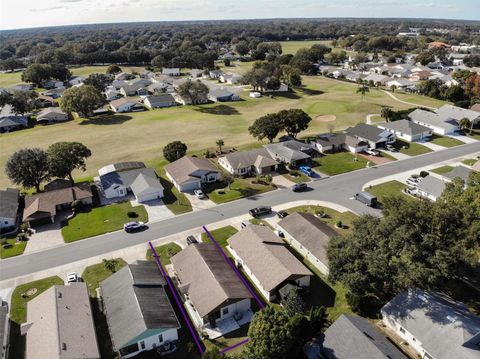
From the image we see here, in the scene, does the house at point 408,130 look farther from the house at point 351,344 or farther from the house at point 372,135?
the house at point 351,344

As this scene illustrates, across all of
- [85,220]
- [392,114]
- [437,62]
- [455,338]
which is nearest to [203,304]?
[455,338]

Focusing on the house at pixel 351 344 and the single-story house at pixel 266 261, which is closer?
the house at pixel 351 344

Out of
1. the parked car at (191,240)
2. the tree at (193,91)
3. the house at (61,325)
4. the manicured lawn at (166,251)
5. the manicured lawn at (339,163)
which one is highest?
the tree at (193,91)

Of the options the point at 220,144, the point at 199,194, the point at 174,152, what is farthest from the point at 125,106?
the point at 199,194

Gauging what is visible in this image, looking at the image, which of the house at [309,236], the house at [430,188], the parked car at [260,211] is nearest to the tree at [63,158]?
the parked car at [260,211]

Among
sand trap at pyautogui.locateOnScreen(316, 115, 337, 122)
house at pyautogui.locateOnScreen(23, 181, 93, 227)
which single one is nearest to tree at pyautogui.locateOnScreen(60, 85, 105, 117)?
house at pyautogui.locateOnScreen(23, 181, 93, 227)

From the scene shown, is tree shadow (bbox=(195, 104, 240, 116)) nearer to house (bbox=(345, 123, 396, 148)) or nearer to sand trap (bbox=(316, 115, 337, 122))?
sand trap (bbox=(316, 115, 337, 122))

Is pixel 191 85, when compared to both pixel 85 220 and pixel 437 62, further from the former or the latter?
pixel 437 62

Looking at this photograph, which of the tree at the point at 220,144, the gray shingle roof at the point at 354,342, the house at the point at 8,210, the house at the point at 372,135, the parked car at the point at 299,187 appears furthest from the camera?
the house at the point at 372,135
